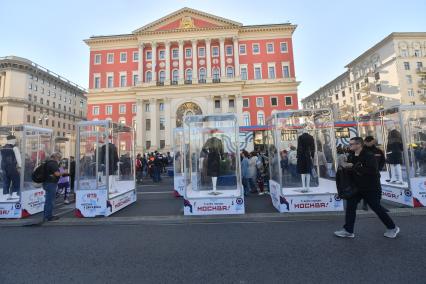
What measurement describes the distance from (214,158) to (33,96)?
68345mm

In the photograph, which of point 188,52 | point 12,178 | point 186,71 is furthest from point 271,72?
point 12,178

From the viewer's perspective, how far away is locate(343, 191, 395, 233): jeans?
14.9ft

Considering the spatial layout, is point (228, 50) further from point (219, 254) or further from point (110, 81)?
point (219, 254)

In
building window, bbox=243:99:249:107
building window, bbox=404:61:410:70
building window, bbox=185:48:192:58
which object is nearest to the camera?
building window, bbox=243:99:249:107

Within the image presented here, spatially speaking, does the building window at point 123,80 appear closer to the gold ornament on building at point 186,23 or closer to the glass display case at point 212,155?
the gold ornament on building at point 186,23

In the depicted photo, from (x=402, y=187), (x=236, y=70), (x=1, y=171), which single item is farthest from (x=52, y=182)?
(x=236, y=70)

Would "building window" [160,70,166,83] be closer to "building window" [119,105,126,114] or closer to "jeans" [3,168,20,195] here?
"building window" [119,105,126,114]

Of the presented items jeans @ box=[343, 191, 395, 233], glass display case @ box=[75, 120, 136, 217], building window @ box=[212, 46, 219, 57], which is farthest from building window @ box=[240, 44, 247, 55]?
jeans @ box=[343, 191, 395, 233]

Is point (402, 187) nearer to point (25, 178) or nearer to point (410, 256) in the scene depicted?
point (410, 256)

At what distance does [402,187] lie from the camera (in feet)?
24.3

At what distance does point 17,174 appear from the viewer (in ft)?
24.9

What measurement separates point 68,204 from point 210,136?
6.35 m

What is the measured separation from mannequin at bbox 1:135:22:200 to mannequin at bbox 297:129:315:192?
8879mm

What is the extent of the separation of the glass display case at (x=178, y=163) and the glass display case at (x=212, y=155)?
5.38 feet
